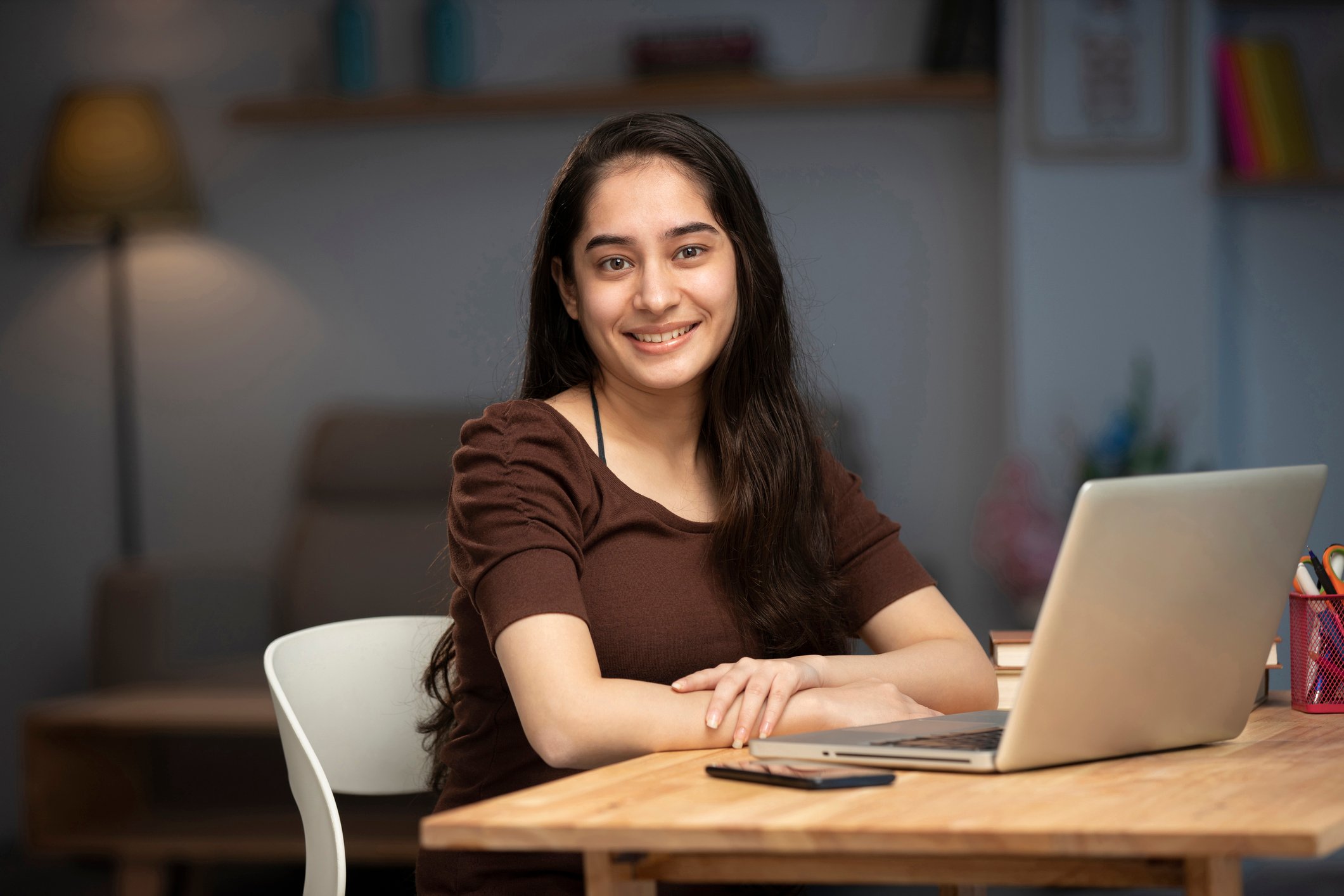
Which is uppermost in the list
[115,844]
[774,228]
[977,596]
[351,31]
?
[351,31]

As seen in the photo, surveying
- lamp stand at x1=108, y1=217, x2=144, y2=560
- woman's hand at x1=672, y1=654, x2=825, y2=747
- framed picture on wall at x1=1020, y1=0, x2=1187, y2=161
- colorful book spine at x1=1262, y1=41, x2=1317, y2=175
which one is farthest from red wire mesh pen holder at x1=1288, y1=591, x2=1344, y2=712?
lamp stand at x1=108, y1=217, x2=144, y2=560

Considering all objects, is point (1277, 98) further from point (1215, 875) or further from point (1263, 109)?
point (1215, 875)

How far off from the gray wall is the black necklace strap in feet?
7.02

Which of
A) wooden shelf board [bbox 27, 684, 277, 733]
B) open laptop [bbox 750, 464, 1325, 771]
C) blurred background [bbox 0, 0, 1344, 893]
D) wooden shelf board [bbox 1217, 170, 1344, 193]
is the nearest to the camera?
open laptop [bbox 750, 464, 1325, 771]

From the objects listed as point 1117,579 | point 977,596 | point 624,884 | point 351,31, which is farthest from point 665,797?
point 351,31

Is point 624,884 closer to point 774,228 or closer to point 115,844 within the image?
point 115,844

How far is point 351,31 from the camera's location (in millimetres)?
3627

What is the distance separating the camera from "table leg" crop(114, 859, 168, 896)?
9.36 ft

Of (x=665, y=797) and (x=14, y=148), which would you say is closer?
(x=665, y=797)

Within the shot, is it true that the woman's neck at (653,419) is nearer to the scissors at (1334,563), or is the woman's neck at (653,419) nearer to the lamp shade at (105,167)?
the scissors at (1334,563)

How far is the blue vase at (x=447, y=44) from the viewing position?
11.8 ft

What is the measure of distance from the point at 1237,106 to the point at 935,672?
2.46 metres

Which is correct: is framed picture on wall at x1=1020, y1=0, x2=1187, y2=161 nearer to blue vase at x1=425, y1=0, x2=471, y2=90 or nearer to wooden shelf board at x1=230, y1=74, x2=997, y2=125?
wooden shelf board at x1=230, y1=74, x2=997, y2=125

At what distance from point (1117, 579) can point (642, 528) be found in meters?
0.56
